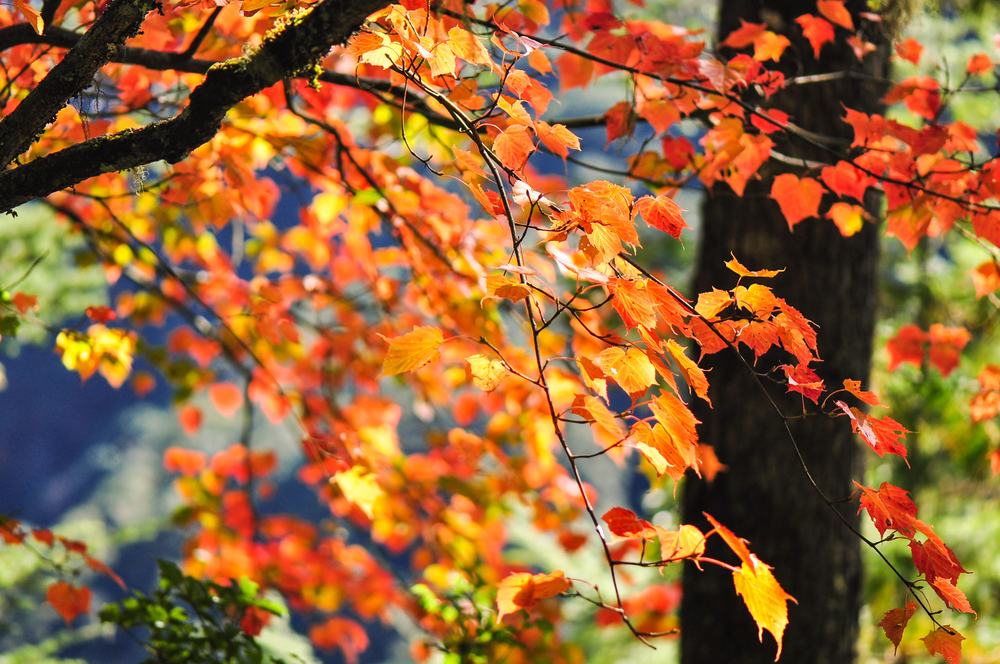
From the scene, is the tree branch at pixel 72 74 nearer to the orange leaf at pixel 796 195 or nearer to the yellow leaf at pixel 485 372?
the yellow leaf at pixel 485 372

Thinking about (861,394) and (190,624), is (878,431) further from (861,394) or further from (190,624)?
(190,624)

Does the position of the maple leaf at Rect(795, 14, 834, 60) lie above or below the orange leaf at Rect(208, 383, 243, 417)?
below

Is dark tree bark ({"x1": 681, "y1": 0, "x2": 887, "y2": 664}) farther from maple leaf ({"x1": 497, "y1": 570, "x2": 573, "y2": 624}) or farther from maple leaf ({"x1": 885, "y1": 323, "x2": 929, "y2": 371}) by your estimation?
maple leaf ({"x1": 497, "y1": 570, "x2": 573, "y2": 624})

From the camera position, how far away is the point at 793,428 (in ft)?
6.73

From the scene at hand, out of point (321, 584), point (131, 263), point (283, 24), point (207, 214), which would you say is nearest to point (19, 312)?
point (207, 214)

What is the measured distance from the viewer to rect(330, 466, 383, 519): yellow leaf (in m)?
1.76

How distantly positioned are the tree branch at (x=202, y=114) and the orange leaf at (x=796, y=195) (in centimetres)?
123

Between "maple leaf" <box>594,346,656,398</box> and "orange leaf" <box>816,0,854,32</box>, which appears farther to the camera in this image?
"orange leaf" <box>816,0,854,32</box>

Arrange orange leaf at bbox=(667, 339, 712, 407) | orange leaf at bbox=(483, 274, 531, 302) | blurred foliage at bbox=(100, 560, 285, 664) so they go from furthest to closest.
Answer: blurred foliage at bbox=(100, 560, 285, 664) < orange leaf at bbox=(667, 339, 712, 407) < orange leaf at bbox=(483, 274, 531, 302)

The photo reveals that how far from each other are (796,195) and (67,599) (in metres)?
2.54

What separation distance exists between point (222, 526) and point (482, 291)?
2.71 meters

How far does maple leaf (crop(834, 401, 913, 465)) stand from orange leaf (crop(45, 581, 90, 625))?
2243mm

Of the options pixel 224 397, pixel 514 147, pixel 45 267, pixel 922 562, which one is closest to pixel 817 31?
pixel 514 147

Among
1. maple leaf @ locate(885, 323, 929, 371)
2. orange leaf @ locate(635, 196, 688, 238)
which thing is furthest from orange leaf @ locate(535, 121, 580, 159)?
maple leaf @ locate(885, 323, 929, 371)
